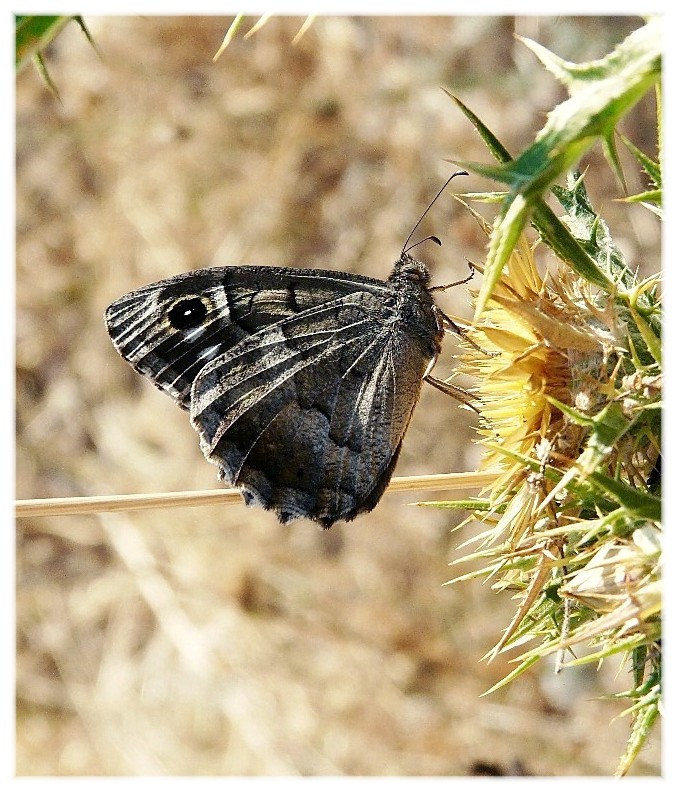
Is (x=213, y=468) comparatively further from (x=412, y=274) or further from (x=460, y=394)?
(x=460, y=394)

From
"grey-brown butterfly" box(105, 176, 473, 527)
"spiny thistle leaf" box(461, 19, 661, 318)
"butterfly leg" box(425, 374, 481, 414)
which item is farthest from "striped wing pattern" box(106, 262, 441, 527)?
"spiny thistle leaf" box(461, 19, 661, 318)

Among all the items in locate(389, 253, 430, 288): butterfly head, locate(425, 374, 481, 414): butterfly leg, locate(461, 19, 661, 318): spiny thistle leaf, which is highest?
locate(389, 253, 430, 288): butterfly head

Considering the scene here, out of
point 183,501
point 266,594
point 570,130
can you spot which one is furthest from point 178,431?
point 570,130

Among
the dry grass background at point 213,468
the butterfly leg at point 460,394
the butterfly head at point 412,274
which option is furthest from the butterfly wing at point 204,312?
the dry grass background at point 213,468

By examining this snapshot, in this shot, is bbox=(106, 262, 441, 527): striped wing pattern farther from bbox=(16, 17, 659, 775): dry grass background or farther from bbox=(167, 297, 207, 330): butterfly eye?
bbox=(16, 17, 659, 775): dry grass background

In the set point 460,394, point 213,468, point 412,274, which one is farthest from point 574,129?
point 213,468

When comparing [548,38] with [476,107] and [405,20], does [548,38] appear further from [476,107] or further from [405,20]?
[405,20]

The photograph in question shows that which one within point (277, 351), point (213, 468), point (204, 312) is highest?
point (213, 468)
